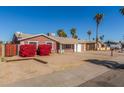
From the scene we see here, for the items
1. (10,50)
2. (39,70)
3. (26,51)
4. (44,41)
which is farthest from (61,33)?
(39,70)

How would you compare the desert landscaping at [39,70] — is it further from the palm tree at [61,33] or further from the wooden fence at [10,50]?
the palm tree at [61,33]

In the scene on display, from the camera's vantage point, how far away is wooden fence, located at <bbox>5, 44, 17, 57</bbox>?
21050 millimetres

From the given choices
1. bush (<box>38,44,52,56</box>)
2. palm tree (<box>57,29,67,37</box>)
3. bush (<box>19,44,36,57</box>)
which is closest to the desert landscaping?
bush (<box>19,44,36,57</box>)

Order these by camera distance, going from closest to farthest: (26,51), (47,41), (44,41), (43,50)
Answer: (26,51)
(43,50)
(44,41)
(47,41)

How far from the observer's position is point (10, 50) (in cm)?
2153

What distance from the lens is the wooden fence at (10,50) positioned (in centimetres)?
2105

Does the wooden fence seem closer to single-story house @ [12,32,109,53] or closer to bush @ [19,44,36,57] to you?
bush @ [19,44,36,57]

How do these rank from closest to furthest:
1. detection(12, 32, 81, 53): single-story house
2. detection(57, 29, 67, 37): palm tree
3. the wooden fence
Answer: the wooden fence < detection(12, 32, 81, 53): single-story house < detection(57, 29, 67, 37): palm tree

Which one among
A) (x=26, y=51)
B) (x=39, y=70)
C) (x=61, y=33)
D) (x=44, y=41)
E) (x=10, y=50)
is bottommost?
(x=39, y=70)

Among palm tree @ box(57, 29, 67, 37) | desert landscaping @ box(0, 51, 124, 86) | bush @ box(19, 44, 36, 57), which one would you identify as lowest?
desert landscaping @ box(0, 51, 124, 86)

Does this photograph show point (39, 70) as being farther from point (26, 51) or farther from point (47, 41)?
point (47, 41)
